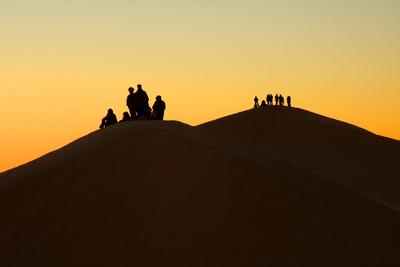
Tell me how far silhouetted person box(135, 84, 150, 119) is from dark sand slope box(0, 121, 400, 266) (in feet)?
12.5

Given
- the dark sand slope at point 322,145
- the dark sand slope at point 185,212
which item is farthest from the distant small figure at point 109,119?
the dark sand slope at point 322,145

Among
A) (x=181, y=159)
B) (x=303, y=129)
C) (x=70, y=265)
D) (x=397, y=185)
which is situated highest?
(x=303, y=129)

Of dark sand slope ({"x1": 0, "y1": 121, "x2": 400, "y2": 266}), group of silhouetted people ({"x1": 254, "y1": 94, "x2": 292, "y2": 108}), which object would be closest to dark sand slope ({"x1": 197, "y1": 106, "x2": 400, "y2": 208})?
group of silhouetted people ({"x1": 254, "y1": 94, "x2": 292, "y2": 108})

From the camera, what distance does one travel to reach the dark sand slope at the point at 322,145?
3331 centimetres

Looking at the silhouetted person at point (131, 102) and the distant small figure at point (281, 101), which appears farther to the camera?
the distant small figure at point (281, 101)

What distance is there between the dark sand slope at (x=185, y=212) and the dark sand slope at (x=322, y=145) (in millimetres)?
20175

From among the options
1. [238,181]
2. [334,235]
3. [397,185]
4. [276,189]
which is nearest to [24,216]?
[238,181]

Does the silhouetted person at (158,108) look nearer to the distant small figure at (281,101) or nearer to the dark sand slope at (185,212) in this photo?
the dark sand slope at (185,212)

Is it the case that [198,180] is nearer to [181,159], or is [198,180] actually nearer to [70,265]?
[181,159]

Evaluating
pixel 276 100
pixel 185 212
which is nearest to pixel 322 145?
pixel 276 100

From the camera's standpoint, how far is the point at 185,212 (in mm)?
11570

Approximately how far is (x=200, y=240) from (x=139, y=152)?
3.97 metres

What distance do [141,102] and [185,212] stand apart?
25.9ft

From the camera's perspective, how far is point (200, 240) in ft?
35.4
